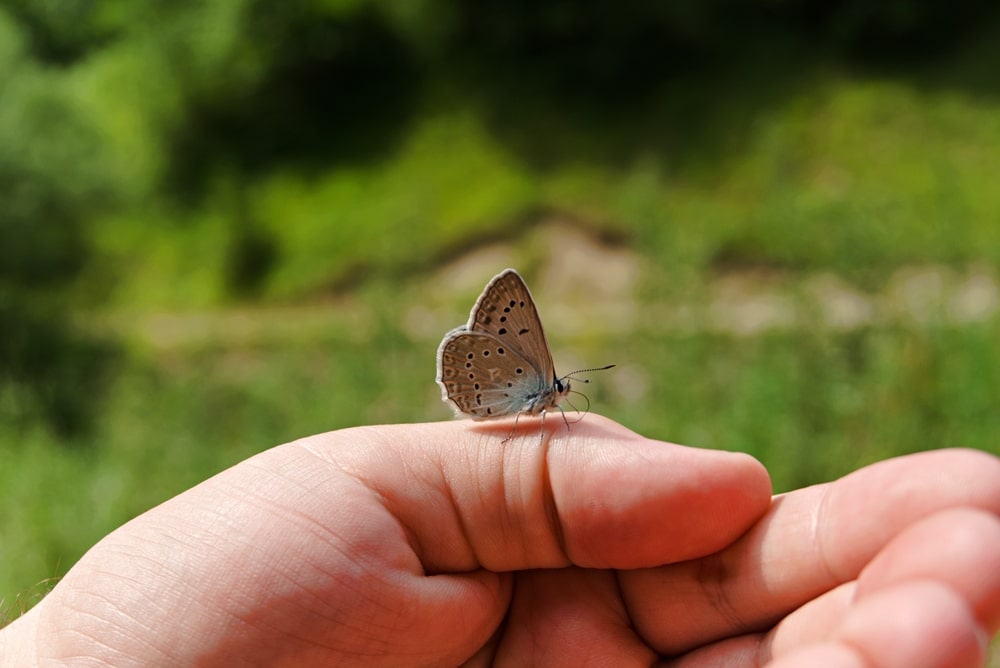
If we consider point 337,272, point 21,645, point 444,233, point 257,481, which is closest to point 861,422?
point 257,481

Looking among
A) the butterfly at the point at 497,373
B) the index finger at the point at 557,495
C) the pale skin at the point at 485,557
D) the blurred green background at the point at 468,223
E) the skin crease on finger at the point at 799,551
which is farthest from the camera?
the blurred green background at the point at 468,223

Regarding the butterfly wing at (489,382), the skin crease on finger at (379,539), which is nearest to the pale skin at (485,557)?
the skin crease on finger at (379,539)

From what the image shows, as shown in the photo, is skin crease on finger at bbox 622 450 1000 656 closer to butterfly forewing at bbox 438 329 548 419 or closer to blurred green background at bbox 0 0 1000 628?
butterfly forewing at bbox 438 329 548 419

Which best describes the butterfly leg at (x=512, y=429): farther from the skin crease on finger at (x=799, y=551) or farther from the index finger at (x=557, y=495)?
the skin crease on finger at (x=799, y=551)

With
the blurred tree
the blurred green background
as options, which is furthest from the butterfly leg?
the blurred tree

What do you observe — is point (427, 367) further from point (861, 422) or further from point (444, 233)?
point (444, 233)

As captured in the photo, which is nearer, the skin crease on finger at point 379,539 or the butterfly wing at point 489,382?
the skin crease on finger at point 379,539
